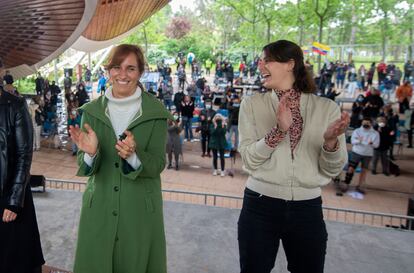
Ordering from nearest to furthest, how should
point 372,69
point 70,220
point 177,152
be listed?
point 70,220 < point 177,152 < point 372,69

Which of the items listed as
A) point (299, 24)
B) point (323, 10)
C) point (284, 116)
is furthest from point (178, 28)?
point (284, 116)

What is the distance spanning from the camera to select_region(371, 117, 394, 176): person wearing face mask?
A: 8.95 meters

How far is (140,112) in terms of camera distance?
1974mm

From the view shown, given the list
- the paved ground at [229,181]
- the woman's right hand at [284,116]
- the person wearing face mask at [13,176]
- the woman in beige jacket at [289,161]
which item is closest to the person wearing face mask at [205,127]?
the paved ground at [229,181]

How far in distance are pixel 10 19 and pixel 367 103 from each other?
963cm

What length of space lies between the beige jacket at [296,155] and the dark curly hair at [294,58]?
46 mm

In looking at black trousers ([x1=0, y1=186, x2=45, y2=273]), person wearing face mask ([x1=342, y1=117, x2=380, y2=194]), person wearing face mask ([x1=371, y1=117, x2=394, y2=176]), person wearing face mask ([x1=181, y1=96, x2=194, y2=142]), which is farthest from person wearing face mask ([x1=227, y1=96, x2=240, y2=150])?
black trousers ([x1=0, y1=186, x2=45, y2=273])

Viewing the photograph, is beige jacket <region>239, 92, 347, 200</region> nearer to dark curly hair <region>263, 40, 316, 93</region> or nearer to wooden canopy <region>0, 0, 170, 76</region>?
dark curly hair <region>263, 40, 316, 93</region>

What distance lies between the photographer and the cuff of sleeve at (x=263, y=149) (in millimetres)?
1761

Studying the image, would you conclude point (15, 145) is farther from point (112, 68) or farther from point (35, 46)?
point (35, 46)

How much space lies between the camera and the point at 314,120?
1847mm

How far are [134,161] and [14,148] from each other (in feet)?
2.65

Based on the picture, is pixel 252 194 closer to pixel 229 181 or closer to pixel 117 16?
pixel 229 181

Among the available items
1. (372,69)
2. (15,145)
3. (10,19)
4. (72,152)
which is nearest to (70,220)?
(15,145)
